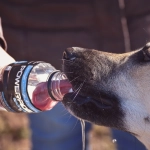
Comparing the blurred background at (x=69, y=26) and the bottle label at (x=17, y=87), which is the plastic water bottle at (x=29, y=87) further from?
the blurred background at (x=69, y=26)

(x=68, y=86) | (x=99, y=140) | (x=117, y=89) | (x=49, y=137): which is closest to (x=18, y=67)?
(x=68, y=86)

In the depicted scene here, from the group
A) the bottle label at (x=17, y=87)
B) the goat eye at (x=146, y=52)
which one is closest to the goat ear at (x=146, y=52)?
the goat eye at (x=146, y=52)

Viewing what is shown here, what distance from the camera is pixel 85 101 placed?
6.42ft

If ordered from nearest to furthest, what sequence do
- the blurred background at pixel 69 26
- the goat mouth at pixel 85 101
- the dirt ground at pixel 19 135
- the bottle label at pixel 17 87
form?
the bottle label at pixel 17 87
the goat mouth at pixel 85 101
the blurred background at pixel 69 26
the dirt ground at pixel 19 135

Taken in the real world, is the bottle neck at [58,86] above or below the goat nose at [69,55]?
below

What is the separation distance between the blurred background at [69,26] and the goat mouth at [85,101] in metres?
0.44

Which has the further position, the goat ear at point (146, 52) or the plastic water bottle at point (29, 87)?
the goat ear at point (146, 52)

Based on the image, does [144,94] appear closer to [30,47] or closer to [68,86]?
[68,86]

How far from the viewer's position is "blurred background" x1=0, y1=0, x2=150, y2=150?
2260 millimetres

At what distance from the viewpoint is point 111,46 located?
2334 millimetres

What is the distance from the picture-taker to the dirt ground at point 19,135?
12.6 ft

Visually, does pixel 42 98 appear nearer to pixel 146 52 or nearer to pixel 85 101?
pixel 85 101

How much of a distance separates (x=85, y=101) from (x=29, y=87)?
28cm

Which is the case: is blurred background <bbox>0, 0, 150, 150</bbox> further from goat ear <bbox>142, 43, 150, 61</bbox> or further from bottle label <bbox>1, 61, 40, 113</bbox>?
bottle label <bbox>1, 61, 40, 113</bbox>
